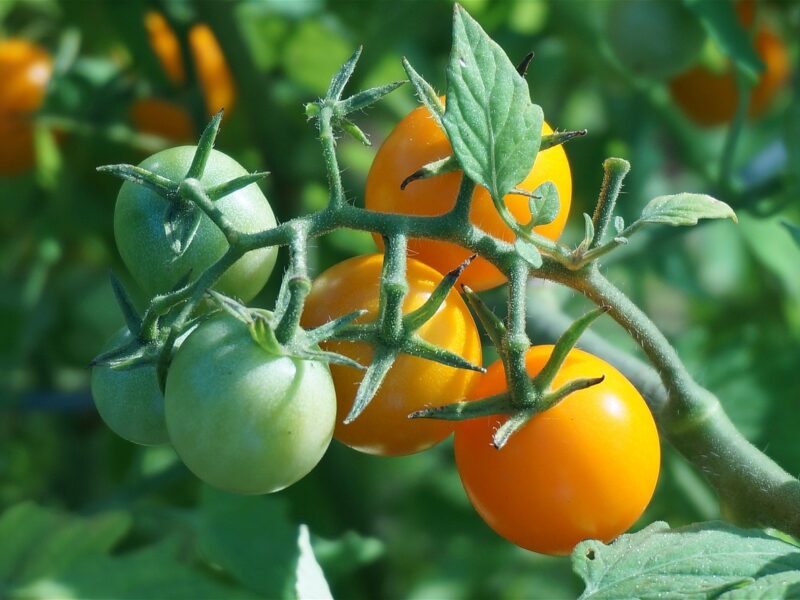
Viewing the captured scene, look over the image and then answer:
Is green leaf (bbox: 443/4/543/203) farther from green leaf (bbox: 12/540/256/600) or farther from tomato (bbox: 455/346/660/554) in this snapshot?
green leaf (bbox: 12/540/256/600)

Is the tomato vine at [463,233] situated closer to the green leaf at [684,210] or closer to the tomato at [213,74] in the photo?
the green leaf at [684,210]

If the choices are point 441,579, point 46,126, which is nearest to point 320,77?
point 46,126

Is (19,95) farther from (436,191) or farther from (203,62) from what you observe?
(436,191)

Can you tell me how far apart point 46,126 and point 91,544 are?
0.75 meters

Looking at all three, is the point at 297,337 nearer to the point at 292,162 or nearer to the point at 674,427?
the point at 674,427

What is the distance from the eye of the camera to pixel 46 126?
1593mm

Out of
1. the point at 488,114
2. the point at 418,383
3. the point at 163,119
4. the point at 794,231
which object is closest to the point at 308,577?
the point at 418,383

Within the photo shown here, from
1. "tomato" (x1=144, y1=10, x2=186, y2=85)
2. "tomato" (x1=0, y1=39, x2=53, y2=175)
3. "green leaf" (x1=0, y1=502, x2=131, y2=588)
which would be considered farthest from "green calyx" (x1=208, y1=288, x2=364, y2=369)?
"tomato" (x1=0, y1=39, x2=53, y2=175)

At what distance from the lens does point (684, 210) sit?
79 centimetres

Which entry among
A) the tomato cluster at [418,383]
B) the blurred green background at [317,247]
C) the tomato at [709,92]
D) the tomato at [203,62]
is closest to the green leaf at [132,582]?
the blurred green background at [317,247]

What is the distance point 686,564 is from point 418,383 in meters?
0.24

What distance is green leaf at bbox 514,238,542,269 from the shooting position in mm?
753

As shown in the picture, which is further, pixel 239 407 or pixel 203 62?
pixel 203 62

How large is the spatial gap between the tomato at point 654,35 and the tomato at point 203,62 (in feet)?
1.98
